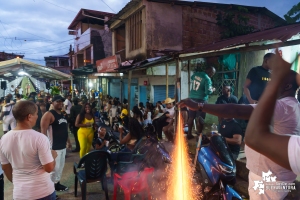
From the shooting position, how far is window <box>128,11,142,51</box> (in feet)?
40.9

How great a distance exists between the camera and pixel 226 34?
1218cm

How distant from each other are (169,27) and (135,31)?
2.40m

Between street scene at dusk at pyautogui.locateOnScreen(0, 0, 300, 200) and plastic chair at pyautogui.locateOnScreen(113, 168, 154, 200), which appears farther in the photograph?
plastic chair at pyautogui.locateOnScreen(113, 168, 154, 200)

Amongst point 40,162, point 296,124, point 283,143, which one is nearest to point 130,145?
point 40,162

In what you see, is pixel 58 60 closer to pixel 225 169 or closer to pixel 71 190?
pixel 71 190

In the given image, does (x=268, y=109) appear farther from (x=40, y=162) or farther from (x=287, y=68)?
(x=40, y=162)

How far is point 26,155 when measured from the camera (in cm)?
246

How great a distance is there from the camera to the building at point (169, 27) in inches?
452

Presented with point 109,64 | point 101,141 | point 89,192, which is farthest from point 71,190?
point 109,64

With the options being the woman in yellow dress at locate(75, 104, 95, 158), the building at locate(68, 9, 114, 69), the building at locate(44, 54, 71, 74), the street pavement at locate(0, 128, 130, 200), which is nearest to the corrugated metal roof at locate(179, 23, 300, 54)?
the woman in yellow dress at locate(75, 104, 95, 158)

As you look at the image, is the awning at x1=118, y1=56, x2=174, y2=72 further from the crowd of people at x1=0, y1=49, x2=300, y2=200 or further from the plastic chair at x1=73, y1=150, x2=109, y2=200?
the plastic chair at x1=73, y1=150, x2=109, y2=200

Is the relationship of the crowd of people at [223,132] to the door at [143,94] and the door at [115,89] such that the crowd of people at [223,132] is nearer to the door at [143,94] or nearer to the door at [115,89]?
the door at [143,94]

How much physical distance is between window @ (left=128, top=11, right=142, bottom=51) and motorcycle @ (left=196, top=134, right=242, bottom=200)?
1008 centimetres

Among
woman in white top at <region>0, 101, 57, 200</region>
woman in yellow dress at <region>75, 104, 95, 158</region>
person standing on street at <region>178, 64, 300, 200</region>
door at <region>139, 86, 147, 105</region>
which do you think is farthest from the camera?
door at <region>139, 86, 147, 105</region>
